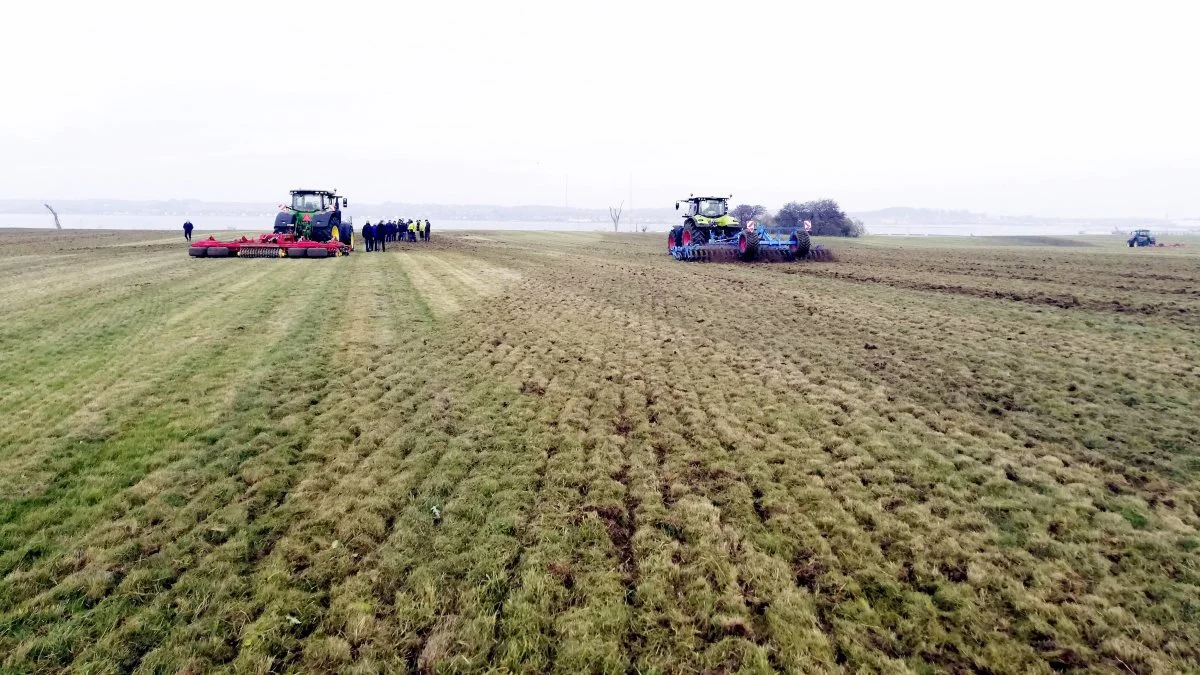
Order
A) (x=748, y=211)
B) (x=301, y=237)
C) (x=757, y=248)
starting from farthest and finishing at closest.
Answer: (x=748, y=211) → (x=301, y=237) → (x=757, y=248)

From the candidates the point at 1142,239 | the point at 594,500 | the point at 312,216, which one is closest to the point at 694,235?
the point at 312,216

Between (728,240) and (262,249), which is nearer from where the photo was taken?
(262,249)

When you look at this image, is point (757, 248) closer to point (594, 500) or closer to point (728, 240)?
point (728, 240)

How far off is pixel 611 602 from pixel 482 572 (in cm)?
93

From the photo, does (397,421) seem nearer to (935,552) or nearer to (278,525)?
(278,525)

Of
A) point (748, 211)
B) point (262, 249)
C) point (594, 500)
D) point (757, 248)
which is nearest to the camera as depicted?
point (594, 500)

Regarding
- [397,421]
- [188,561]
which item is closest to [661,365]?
[397,421]

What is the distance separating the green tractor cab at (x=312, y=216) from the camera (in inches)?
979

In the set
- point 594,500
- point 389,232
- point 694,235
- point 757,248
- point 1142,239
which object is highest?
point 389,232

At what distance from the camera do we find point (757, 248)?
940 inches

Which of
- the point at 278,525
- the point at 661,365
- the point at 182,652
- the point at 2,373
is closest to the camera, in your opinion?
the point at 182,652

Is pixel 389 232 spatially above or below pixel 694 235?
above

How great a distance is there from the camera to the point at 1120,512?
4.44 meters

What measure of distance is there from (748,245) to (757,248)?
606mm
